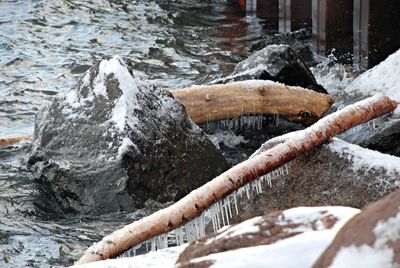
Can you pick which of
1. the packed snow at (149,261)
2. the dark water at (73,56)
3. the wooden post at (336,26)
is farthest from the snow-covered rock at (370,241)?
the wooden post at (336,26)

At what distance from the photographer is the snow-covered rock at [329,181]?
5324 mm

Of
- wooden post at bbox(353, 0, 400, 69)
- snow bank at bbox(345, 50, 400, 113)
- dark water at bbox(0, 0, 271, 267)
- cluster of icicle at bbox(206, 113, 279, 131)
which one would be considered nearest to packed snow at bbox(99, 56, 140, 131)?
dark water at bbox(0, 0, 271, 267)

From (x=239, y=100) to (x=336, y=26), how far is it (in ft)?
13.2

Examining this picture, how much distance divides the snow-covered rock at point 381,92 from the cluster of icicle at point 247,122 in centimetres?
74

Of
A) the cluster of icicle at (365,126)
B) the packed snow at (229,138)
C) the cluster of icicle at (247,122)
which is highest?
the cluster of icicle at (365,126)

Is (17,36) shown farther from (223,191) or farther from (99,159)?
(223,191)

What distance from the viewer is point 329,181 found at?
5.44 m

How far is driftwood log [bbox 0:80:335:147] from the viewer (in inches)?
320

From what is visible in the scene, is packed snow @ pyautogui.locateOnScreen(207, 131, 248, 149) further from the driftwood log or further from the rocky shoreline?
the driftwood log

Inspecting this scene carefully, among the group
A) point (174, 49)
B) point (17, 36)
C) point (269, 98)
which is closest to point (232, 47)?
point (174, 49)

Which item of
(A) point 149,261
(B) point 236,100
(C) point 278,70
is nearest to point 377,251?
(A) point 149,261

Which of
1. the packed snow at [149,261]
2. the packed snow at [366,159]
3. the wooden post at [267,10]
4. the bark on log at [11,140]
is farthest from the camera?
the wooden post at [267,10]

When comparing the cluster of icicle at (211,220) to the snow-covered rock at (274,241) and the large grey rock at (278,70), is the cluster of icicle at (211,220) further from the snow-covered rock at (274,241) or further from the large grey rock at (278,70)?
the large grey rock at (278,70)

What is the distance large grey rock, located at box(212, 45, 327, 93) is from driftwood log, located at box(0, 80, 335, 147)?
0.51m
